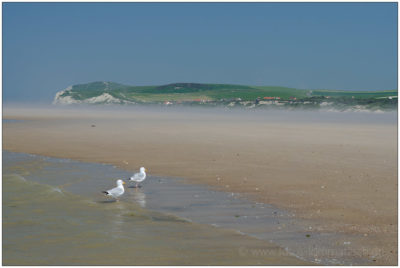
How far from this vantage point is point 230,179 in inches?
547

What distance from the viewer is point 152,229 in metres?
9.06

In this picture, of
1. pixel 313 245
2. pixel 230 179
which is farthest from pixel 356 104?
pixel 313 245

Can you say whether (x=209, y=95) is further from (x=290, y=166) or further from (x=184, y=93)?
(x=290, y=166)

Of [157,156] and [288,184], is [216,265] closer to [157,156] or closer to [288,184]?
[288,184]

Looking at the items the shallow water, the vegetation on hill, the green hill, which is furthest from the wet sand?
the green hill

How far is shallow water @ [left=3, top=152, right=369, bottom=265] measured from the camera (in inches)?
299

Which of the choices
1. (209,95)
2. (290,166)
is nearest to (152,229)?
(290,166)

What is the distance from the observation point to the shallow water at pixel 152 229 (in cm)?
758

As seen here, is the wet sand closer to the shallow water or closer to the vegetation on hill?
the shallow water

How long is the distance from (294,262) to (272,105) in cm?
9546

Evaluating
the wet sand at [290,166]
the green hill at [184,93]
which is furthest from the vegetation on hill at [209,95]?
the wet sand at [290,166]

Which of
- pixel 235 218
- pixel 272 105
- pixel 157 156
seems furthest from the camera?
pixel 272 105

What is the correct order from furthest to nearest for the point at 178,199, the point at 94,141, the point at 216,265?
the point at 94,141 < the point at 178,199 < the point at 216,265

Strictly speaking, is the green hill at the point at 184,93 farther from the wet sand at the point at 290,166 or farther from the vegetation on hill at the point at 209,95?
the wet sand at the point at 290,166
